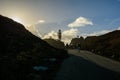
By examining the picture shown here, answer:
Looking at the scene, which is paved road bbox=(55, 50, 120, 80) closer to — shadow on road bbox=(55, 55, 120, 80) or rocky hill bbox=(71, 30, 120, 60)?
shadow on road bbox=(55, 55, 120, 80)

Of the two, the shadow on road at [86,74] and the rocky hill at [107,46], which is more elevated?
the rocky hill at [107,46]

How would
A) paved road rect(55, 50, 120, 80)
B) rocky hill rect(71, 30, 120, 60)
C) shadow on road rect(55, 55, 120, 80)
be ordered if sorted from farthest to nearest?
rocky hill rect(71, 30, 120, 60) → paved road rect(55, 50, 120, 80) → shadow on road rect(55, 55, 120, 80)

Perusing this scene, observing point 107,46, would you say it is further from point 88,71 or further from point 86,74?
point 86,74

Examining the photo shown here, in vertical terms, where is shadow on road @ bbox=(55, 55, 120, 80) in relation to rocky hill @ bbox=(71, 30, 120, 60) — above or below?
below

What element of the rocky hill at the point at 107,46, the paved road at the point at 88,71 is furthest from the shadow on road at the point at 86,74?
the rocky hill at the point at 107,46

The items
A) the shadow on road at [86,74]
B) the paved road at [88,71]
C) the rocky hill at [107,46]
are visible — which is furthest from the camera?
the rocky hill at [107,46]

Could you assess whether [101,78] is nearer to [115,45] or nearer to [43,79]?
[43,79]

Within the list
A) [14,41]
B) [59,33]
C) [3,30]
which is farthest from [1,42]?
[59,33]

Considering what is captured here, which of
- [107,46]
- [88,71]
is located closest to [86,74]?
[88,71]

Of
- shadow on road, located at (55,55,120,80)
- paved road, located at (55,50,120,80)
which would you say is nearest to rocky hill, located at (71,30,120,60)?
paved road, located at (55,50,120,80)

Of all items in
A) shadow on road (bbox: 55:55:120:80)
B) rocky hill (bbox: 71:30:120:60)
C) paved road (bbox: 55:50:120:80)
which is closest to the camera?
shadow on road (bbox: 55:55:120:80)

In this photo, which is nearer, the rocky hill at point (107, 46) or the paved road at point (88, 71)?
the paved road at point (88, 71)

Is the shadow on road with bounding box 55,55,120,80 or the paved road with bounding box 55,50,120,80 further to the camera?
the paved road with bounding box 55,50,120,80

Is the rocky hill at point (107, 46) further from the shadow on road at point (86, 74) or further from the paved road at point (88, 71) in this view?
the shadow on road at point (86, 74)
